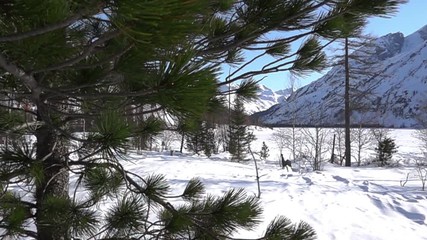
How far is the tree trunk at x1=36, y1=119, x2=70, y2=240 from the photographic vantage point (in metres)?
1.98

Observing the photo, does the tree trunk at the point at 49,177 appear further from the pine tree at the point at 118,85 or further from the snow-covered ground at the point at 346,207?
the snow-covered ground at the point at 346,207

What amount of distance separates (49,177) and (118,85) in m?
0.77

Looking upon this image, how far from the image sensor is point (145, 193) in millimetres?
1881

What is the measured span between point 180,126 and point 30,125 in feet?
2.88

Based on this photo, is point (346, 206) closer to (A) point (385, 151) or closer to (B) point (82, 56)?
(B) point (82, 56)

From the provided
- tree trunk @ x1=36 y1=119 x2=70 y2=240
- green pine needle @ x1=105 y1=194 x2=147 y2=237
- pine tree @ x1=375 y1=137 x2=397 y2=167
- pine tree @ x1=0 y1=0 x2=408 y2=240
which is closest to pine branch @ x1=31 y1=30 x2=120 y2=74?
pine tree @ x1=0 y1=0 x2=408 y2=240

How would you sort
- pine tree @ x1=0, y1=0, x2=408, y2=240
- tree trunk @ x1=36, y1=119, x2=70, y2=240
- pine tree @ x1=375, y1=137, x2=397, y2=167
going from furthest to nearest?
pine tree @ x1=375, y1=137, x2=397, y2=167, tree trunk @ x1=36, y1=119, x2=70, y2=240, pine tree @ x1=0, y1=0, x2=408, y2=240

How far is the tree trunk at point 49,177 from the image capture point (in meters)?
1.98

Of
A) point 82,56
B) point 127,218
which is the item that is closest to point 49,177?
point 127,218

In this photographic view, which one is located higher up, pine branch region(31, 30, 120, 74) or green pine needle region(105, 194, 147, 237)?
pine branch region(31, 30, 120, 74)

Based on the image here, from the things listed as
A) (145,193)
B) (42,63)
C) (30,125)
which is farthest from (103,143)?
(30,125)

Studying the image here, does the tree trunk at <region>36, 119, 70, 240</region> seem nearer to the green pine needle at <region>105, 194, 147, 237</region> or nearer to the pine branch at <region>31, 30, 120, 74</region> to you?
the green pine needle at <region>105, 194, 147, 237</region>

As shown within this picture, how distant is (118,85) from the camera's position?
5.93ft

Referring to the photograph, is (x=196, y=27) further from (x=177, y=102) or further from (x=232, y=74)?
(x=232, y=74)
